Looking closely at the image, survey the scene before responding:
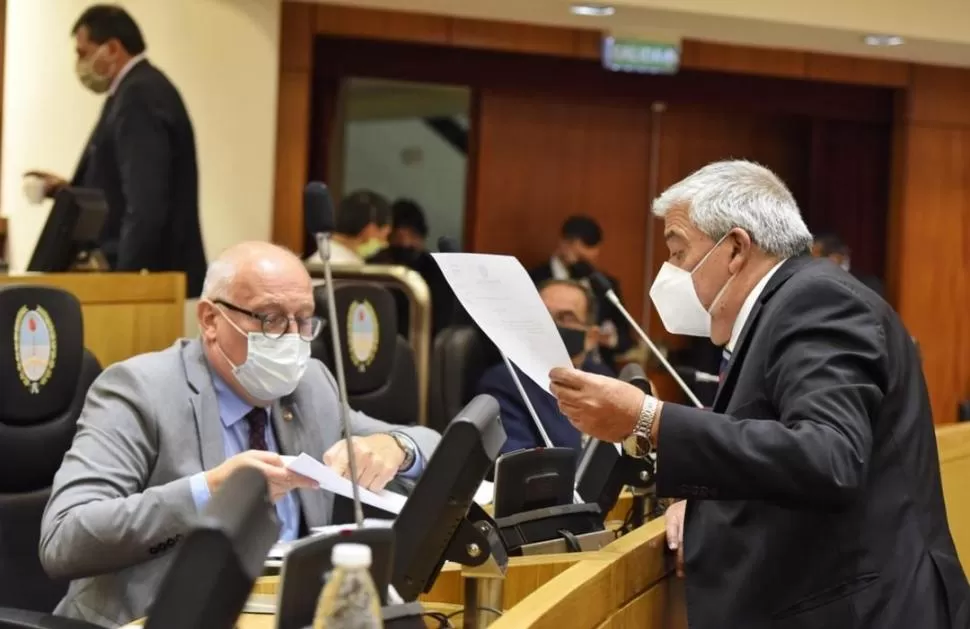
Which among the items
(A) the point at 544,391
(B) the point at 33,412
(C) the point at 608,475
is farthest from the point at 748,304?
(A) the point at 544,391

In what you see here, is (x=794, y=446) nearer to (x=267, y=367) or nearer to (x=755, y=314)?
(x=755, y=314)

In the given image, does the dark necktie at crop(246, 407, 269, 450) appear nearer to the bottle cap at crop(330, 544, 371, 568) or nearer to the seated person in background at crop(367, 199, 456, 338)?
the bottle cap at crop(330, 544, 371, 568)

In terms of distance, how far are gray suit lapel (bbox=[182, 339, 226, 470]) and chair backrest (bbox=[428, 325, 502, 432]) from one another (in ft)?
5.06

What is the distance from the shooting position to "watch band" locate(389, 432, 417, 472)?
8.34 ft

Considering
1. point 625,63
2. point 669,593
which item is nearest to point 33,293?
point 669,593

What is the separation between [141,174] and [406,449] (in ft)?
6.69

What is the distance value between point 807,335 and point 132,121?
2904mm

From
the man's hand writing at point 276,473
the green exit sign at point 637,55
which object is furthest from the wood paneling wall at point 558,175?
the man's hand writing at point 276,473

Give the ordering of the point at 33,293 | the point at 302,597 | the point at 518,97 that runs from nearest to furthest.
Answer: the point at 302,597 → the point at 33,293 → the point at 518,97

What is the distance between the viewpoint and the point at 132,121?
14.0ft

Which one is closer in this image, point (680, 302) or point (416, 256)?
point (680, 302)

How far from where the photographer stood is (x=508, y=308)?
2055 mm

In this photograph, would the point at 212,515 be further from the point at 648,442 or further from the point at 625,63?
the point at 625,63

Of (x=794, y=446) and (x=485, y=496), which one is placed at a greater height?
(x=794, y=446)
